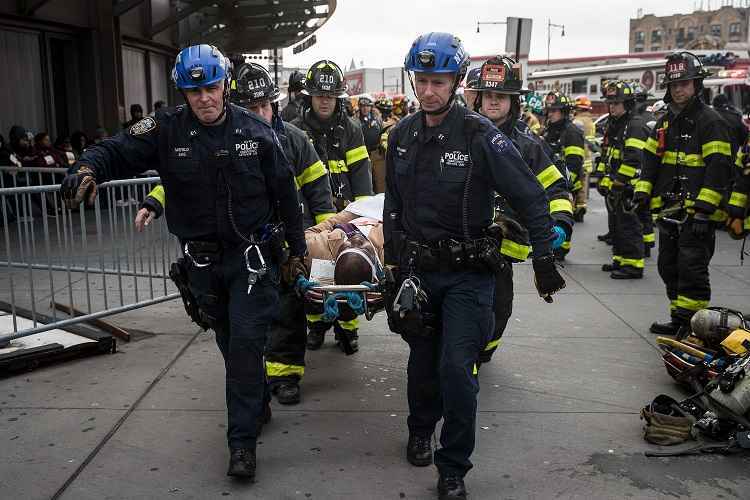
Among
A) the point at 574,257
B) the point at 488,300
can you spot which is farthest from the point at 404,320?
the point at 574,257

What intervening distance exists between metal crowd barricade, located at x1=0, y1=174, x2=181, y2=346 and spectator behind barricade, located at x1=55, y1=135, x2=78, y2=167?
5945mm

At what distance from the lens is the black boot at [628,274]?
28.5ft

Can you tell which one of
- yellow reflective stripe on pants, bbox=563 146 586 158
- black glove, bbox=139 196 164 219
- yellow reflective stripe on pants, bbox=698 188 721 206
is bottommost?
yellow reflective stripe on pants, bbox=698 188 721 206

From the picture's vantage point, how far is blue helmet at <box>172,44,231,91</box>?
3578 millimetres

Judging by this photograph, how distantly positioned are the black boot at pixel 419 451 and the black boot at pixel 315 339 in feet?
6.71

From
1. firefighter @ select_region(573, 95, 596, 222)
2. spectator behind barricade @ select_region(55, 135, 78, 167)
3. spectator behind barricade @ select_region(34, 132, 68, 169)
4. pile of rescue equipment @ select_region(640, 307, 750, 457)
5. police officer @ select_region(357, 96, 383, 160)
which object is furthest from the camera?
spectator behind barricade @ select_region(55, 135, 78, 167)

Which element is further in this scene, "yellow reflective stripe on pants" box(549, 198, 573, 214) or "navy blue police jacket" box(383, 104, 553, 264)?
"yellow reflective stripe on pants" box(549, 198, 573, 214)

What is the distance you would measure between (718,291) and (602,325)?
82.2 inches

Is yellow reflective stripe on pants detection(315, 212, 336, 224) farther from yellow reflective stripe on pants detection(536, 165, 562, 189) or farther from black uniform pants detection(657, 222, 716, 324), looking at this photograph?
black uniform pants detection(657, 222, 716, 324)

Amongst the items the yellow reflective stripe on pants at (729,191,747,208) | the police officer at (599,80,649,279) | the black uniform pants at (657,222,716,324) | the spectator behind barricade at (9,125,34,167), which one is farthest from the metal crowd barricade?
the spectator behind barricade at (9,125,34,167)

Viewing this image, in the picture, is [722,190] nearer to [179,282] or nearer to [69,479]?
[179,282]

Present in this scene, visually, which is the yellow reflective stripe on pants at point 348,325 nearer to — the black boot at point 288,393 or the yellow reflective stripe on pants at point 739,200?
the black boot at point 288,393

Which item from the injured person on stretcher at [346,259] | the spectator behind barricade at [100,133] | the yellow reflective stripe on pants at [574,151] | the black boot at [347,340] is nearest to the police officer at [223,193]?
the injured person on stretcher at [346,259]

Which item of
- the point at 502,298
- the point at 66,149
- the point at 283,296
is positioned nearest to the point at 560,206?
the point at 502,298
